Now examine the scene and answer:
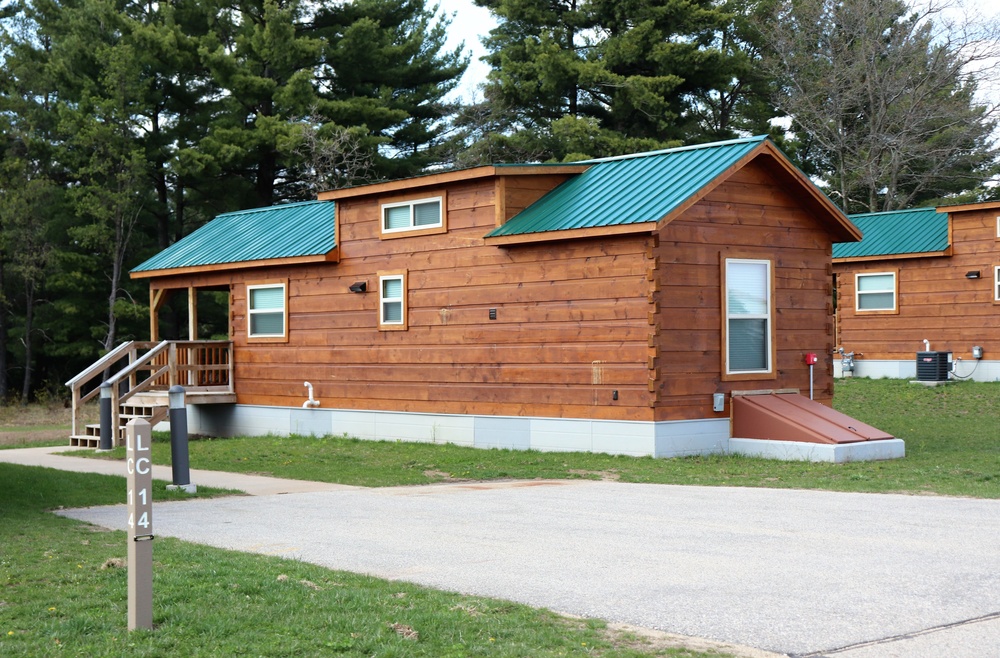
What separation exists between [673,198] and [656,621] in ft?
36.0

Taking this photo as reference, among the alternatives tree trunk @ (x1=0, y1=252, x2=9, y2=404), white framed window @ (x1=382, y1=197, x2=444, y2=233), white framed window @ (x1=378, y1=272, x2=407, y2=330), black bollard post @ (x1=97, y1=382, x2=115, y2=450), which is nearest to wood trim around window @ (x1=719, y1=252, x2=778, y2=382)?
white framed window @ (x1=382, y1=197, x2=444, y2=233)

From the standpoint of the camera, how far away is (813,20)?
40.2 m

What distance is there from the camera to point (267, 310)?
23.0 metres

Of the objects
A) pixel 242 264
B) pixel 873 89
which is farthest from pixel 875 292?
pixel 242 264

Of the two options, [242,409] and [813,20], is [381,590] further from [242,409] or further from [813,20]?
[813,20]

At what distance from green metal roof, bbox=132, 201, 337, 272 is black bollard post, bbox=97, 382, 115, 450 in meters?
4.10

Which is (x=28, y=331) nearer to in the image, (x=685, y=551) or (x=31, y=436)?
(x=31, y=436)

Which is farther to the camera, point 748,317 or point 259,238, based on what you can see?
point 259,238

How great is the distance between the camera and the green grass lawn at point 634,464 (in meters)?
14.3

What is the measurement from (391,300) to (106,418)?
525 centimetres

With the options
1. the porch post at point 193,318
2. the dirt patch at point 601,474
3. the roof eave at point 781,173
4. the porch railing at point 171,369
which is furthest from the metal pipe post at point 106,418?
the roof eave at point 781,173

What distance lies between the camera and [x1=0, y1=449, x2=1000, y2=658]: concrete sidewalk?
6.62 metres

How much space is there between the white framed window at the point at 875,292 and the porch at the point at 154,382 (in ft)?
53.5

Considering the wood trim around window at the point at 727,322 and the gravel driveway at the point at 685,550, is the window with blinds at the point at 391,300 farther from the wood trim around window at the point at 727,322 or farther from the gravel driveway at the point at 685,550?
the gravel driveway at the point at 685,550
